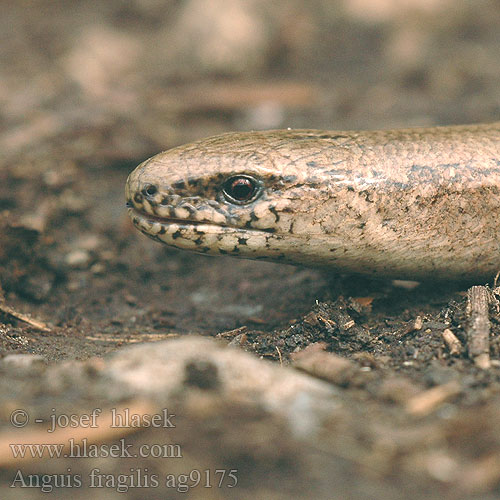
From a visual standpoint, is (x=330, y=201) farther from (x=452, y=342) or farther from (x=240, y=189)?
(x=452, y=342)

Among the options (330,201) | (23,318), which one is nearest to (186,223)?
(330,201)

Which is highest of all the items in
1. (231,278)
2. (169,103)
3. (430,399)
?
(169,103)

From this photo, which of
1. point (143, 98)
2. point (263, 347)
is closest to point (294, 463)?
point (263, 347)

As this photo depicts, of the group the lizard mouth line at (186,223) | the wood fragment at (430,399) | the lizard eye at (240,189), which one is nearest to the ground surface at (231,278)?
the wood fragment at (430,399)

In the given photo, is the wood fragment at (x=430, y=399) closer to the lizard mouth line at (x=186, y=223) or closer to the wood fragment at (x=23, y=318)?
the lizard mouth line at (x=186, y=223)

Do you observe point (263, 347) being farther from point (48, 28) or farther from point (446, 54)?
point (48, 28)

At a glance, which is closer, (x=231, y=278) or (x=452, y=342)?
(x=452, y=342)

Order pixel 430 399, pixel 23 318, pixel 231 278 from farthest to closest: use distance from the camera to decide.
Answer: pixel 231 278 → pixel 23 318 → pixel 430 399
